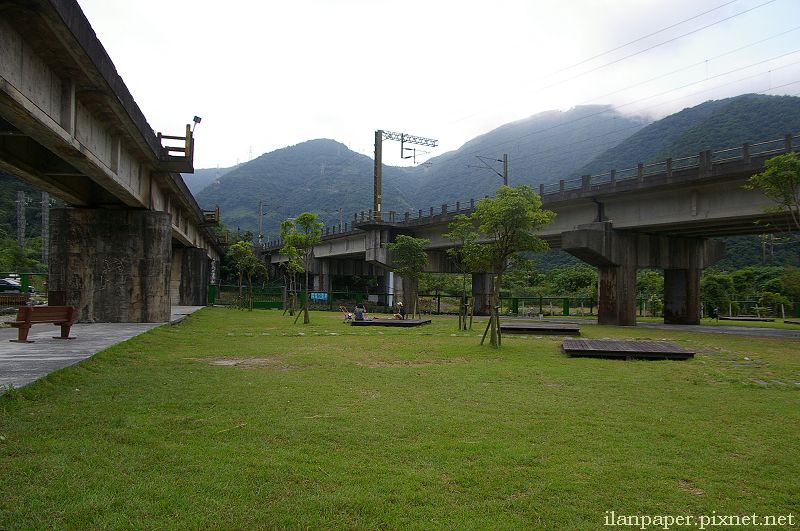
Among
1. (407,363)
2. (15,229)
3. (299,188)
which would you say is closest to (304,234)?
(407,363)

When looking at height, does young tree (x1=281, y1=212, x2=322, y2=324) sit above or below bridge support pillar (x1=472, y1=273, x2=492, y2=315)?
above

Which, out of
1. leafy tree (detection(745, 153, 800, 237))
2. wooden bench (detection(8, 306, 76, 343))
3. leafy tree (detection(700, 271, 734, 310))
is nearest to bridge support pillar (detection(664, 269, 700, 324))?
leafy tree (detection(745, 153, 800, 237))

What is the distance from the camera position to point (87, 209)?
18531 millimetres

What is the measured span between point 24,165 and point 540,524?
1480cm

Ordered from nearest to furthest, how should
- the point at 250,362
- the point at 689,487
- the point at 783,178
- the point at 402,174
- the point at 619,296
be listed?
the point at 689,487
the point at 250,362
the point at 783,178
the point at 619,296
the point at 402,174

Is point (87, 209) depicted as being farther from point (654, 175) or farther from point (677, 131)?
point (677, 131)

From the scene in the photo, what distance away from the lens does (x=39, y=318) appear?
11344mm

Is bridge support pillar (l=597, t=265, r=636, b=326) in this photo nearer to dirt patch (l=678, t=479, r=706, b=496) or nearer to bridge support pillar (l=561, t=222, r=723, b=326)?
bridge support pillar (l=561, t=222, r=723, b=326)

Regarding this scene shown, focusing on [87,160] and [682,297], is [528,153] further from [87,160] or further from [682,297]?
[87,160]

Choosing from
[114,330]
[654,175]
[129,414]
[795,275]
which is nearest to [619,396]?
[129,414]

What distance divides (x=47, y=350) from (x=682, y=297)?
1256 inches

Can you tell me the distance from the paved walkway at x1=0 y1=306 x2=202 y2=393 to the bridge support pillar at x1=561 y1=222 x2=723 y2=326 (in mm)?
21395

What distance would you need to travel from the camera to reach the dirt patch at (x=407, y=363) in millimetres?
11065

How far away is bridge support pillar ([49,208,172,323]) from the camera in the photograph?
1806 cm
